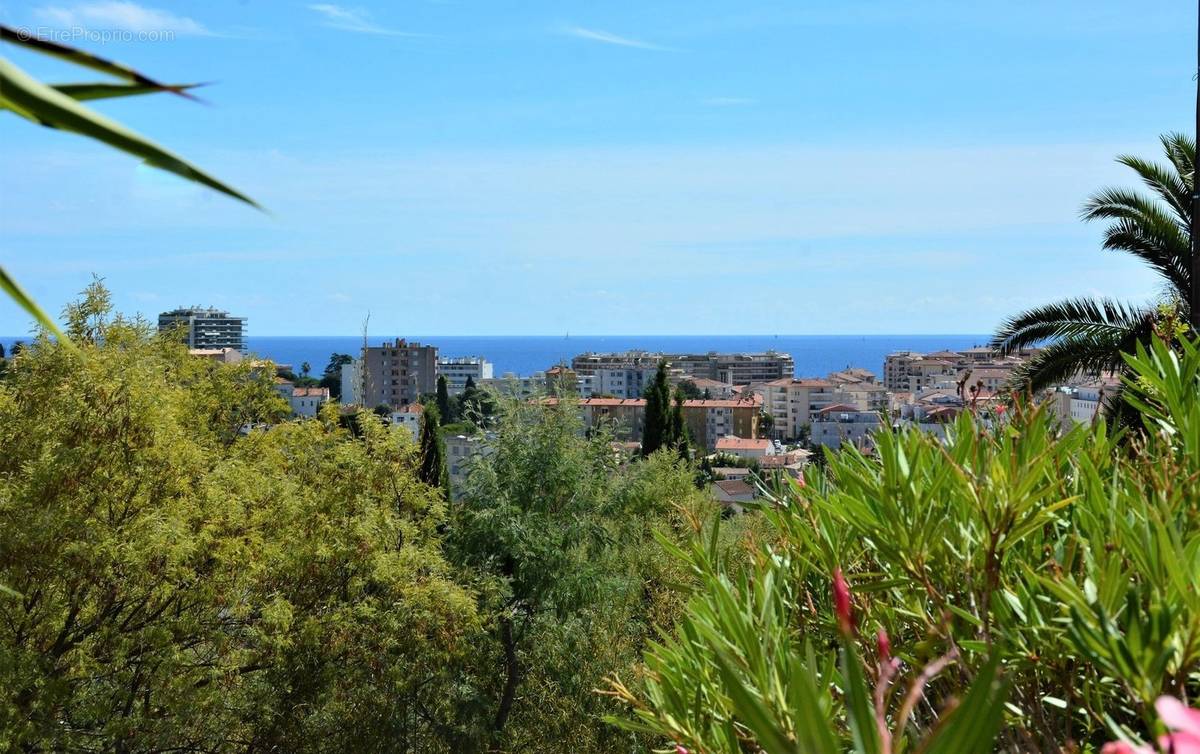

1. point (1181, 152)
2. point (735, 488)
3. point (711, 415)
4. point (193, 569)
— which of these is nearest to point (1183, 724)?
point (193, 569)

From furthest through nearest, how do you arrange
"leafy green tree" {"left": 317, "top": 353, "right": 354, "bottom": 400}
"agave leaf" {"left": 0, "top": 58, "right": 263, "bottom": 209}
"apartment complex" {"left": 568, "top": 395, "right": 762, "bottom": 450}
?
"leafy green tree" {"left": 317, "top": 353, "right": 354, "bottom": 400}
"apartment complex" {"left": 568, "top": 395, "right": 762, "bottom": 450}
"agave leaf" {"left": 0, "top": 58, "right": 263, "bottom": 209}

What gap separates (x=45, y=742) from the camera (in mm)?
7938

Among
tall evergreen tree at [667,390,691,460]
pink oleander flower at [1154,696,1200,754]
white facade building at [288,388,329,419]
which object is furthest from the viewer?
white facade building at [288,388,329,419]

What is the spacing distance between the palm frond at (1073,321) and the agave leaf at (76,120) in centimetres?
902

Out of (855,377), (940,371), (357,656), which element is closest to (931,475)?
(357,656)

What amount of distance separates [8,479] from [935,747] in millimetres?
8944

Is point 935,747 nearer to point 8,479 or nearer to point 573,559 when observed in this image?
point 8,479

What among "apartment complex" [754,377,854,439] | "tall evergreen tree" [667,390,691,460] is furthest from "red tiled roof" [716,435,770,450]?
"tall evergreen tree" [667,390,691,460]

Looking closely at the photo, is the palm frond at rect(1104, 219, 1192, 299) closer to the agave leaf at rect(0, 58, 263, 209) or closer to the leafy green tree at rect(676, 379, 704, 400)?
the agave leaf at rect(0, 58, 263, 209)

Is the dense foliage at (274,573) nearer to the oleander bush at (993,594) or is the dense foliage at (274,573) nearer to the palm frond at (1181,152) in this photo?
the oleander bush at (993,594)

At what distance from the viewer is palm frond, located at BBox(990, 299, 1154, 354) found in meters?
9.02

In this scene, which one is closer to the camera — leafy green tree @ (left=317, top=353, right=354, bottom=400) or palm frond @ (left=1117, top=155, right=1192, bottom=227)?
palm frond @ (left=1117, top=155, right=1192, bottom=227)

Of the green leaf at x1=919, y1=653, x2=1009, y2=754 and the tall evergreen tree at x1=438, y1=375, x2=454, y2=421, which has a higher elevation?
the green leaf at x1=919, y1=653, x2=1009, y2=754

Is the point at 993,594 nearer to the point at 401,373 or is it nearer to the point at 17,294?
the point at 17,294
